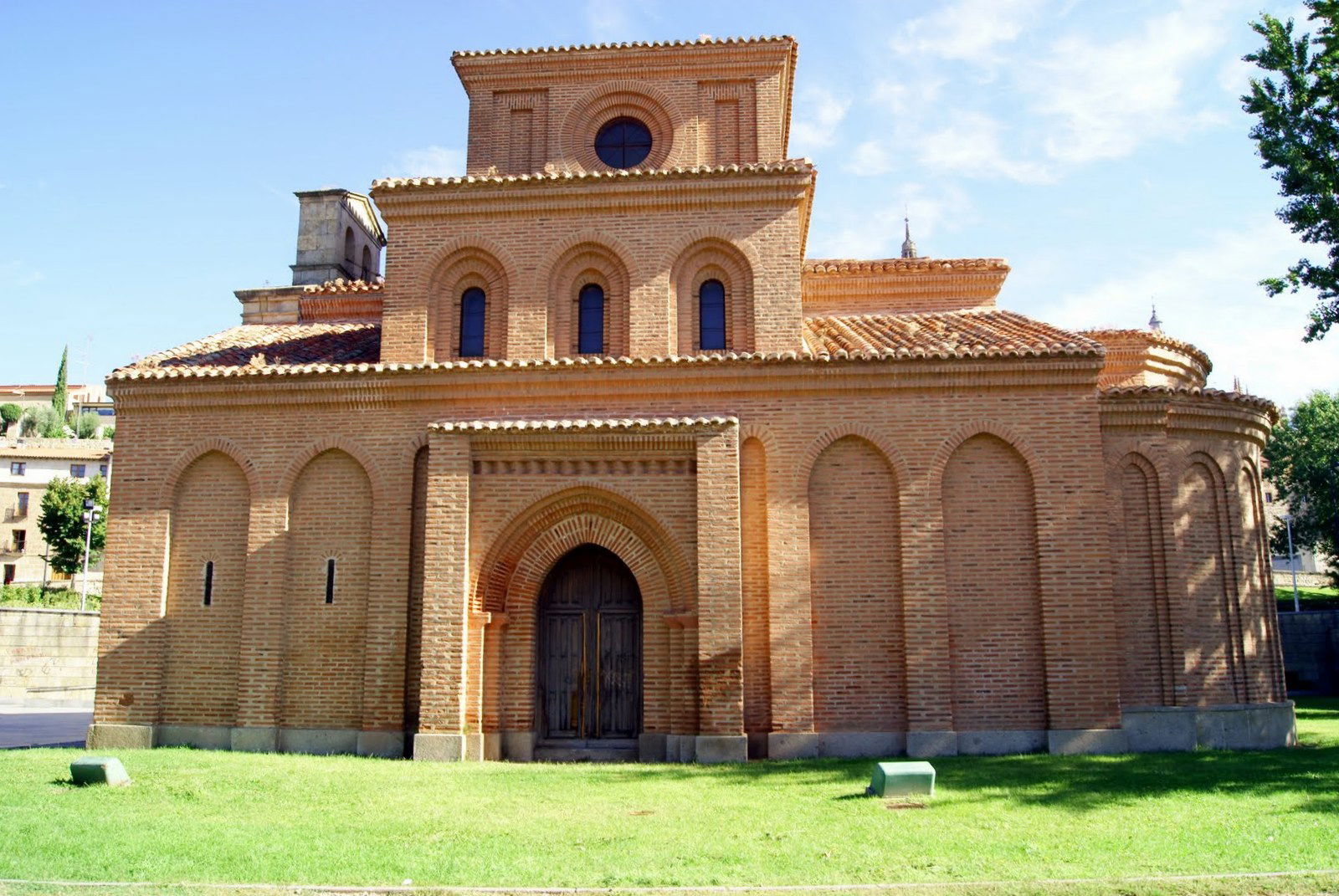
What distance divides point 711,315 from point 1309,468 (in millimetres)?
39141

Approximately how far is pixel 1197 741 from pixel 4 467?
65.3m

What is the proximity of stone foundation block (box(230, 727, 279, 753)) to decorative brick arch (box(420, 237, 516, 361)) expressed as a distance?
6233 mm

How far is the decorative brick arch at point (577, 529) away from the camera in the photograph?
47.0 feet

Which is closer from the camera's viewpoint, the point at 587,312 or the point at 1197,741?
the point at 1197,741

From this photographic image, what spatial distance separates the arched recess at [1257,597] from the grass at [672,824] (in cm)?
288

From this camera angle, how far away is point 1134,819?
9227 mm

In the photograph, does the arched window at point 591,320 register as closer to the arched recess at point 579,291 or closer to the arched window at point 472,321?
the arched recess at point 579,291

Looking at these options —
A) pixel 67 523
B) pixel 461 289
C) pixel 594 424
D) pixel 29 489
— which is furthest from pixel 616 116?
pixel 29 489

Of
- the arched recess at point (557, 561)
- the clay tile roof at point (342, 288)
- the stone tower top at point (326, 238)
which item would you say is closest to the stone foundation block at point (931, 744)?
the arched recess at point (557, 561)

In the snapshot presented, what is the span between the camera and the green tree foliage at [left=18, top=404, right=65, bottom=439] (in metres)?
77.5

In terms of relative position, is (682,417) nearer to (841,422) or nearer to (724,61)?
(841,422)

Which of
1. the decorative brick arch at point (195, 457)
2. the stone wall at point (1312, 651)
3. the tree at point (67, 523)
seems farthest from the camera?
the tree at point (67, 523)

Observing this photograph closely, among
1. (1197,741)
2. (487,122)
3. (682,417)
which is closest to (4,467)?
(487,122)

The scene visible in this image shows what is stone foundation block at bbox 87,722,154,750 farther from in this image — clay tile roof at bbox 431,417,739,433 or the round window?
the round window
